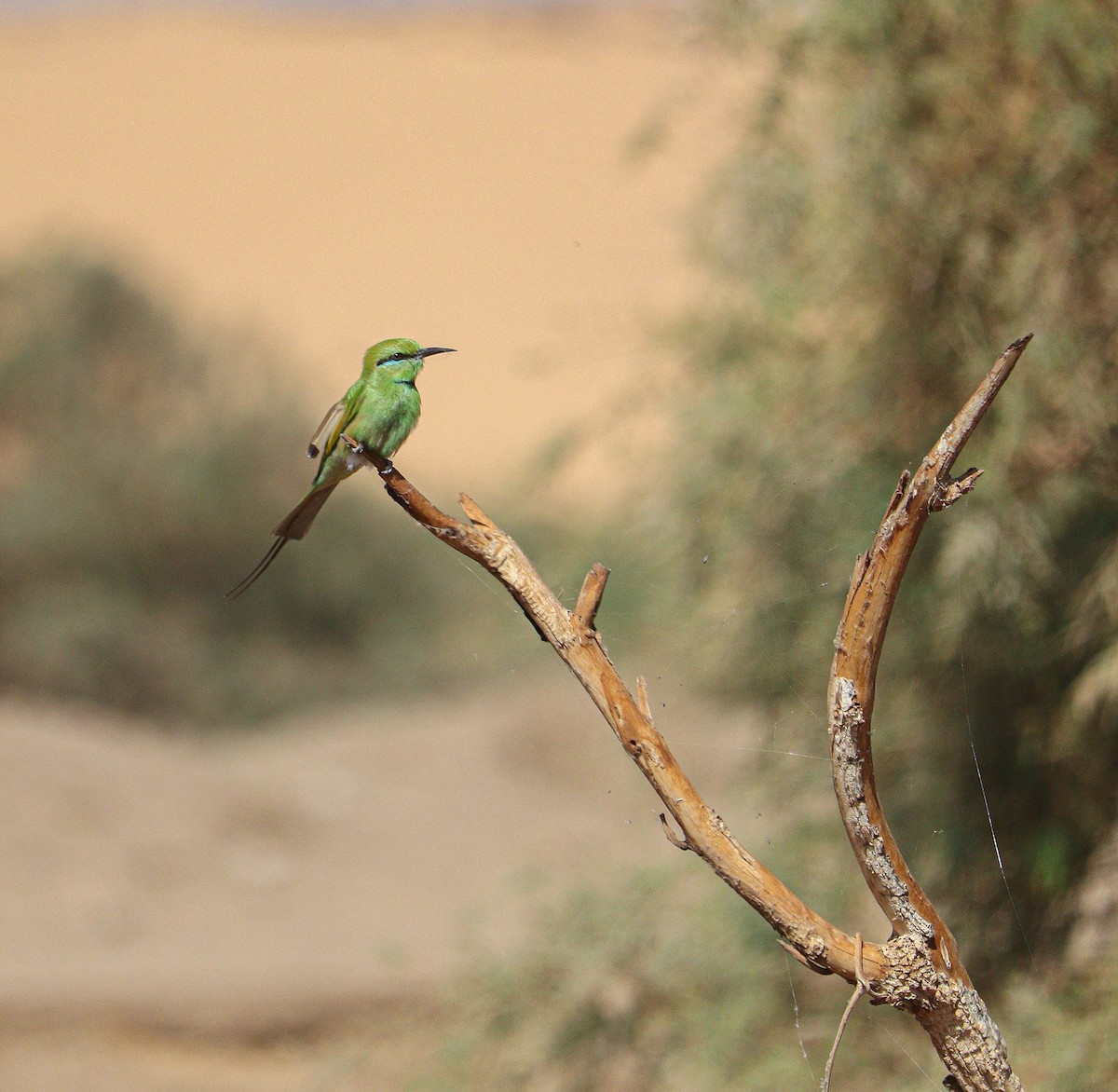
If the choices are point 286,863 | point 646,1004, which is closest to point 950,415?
point 646,1004

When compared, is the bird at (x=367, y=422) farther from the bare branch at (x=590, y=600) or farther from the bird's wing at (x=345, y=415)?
the bare branch at (x=590, y=600)

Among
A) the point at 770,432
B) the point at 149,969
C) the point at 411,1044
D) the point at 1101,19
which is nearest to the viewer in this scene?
the point at 1101,19

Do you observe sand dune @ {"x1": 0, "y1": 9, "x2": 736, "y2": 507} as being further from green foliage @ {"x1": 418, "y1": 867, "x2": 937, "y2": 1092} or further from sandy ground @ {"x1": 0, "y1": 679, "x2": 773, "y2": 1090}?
green foliage @ {"x1": 418, "y1": 867, "x2": 937, "y2": 1092}

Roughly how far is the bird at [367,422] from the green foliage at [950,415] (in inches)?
82.4

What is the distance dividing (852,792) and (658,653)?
3178 mm

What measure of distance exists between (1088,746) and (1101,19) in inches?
75.3

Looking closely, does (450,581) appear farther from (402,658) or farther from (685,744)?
(685,744)

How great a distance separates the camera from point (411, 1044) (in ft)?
17.0

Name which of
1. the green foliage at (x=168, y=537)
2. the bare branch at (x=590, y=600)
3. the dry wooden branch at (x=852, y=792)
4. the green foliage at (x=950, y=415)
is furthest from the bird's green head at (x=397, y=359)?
the green foliage at (x=168, y=537)

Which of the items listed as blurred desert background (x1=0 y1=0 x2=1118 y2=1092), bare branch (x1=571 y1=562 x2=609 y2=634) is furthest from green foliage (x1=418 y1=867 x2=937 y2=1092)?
bare branch (x1=571 y1=562 x2=609 y2=634)

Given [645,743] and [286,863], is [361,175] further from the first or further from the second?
[645,743]

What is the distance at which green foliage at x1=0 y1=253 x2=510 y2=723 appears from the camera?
1259 cm

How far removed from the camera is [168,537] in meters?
13.1

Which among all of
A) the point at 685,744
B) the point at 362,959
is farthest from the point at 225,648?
the point at 362,959
